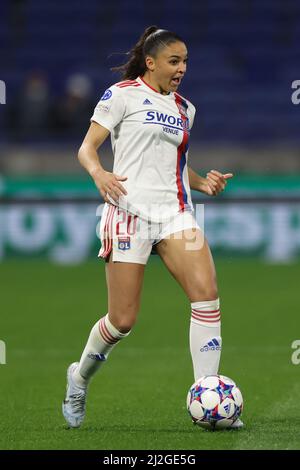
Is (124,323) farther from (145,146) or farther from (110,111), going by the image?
(110,111)

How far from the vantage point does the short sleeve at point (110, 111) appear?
6.39m

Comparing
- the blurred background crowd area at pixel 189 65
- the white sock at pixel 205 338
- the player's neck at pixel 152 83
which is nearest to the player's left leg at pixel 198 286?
the white sock at pixel 205 338

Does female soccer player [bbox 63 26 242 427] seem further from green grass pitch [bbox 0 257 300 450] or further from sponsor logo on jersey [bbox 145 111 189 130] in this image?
green grass pitch [bbox 0 257 300 450]

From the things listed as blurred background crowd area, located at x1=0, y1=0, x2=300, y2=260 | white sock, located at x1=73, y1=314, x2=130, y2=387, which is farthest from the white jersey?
blurred background crowd area, located at x1=0, y1=0, x2=300, y2=260

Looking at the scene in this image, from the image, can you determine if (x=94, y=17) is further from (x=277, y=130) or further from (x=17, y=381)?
(x=17, y=381)

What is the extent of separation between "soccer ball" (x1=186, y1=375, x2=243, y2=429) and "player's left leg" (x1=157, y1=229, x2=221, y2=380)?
170mm

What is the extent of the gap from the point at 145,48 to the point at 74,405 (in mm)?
2146

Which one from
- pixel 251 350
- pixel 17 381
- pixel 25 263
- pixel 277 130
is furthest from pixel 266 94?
pixel 17 381

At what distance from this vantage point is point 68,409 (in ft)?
21.6

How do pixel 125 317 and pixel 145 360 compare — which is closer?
pixel 125 317

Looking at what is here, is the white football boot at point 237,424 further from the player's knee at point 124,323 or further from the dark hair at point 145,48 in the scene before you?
the dark hair at point 145,48

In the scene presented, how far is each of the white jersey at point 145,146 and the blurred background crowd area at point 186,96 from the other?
1036 centimetres

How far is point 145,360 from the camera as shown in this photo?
32.3 feet

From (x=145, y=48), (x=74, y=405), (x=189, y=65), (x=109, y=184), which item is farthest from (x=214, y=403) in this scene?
(x=189, y=65)
